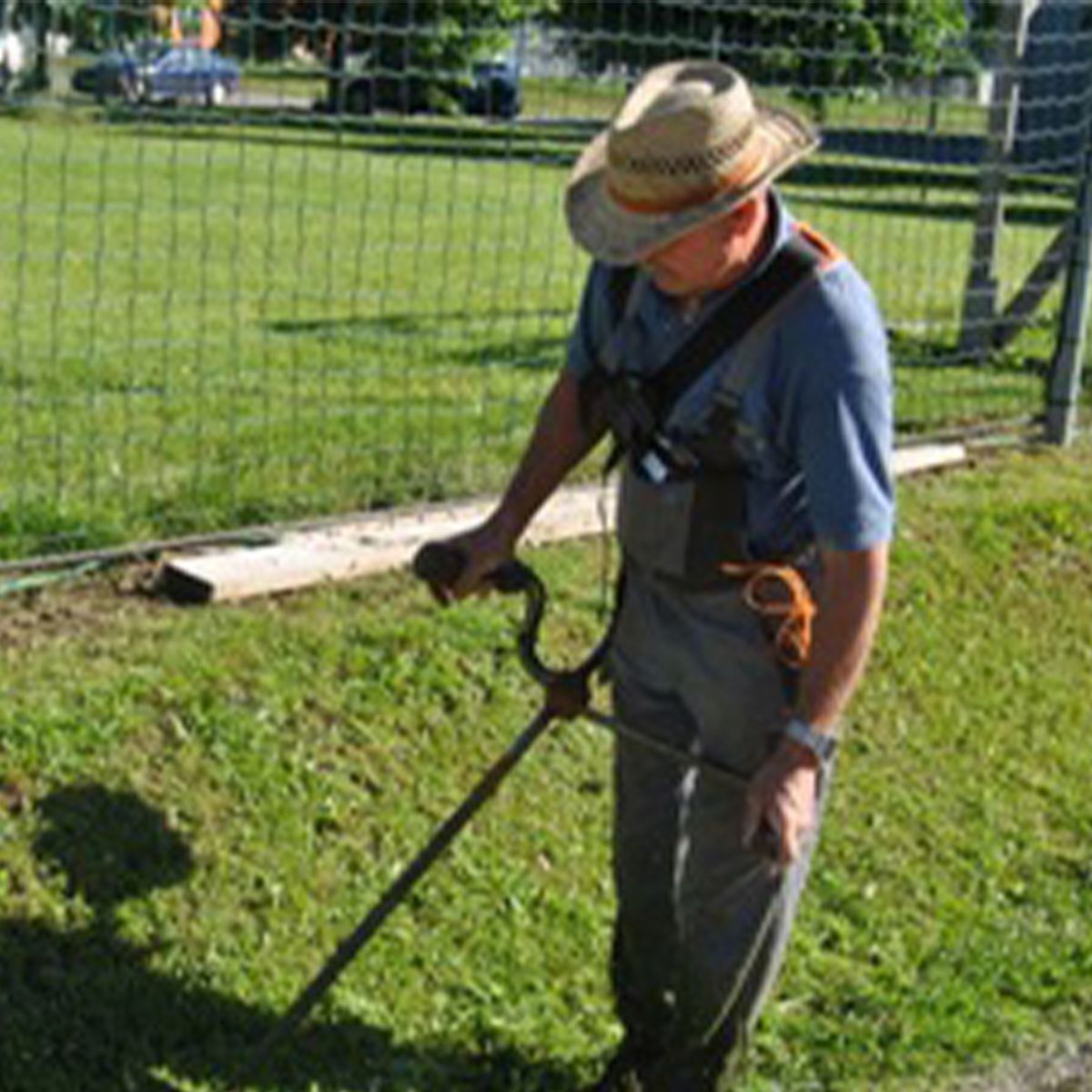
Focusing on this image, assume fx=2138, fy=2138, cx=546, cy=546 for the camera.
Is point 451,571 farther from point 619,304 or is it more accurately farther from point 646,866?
point 646,866

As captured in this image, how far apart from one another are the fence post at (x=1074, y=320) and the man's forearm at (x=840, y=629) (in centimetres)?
490

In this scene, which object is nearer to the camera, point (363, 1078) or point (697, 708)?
point (697, 708)

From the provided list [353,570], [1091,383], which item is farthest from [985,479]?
[353,570]

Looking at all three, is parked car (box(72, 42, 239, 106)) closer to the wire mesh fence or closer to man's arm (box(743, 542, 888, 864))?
the wire mesh fence

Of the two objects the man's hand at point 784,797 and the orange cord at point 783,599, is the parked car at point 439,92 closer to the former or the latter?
the orange cord at point 783,599

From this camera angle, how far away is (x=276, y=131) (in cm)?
765

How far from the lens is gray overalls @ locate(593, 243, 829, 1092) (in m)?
3.84

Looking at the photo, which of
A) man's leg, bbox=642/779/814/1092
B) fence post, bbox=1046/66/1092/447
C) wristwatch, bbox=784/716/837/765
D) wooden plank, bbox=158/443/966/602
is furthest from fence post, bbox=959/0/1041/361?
wristwatch, bbox=784/716/837/765

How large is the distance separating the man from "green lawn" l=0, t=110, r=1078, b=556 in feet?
7.29

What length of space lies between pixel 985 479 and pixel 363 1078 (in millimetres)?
4156

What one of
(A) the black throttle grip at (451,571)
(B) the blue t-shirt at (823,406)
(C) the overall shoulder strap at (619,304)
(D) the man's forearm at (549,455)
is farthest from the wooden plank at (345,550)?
(B) the blue t-shirt at (823,406)

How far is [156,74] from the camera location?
21.7ft

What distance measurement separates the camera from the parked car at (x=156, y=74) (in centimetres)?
625

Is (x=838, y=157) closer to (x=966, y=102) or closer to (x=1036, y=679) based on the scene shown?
(x=966, y=102)
